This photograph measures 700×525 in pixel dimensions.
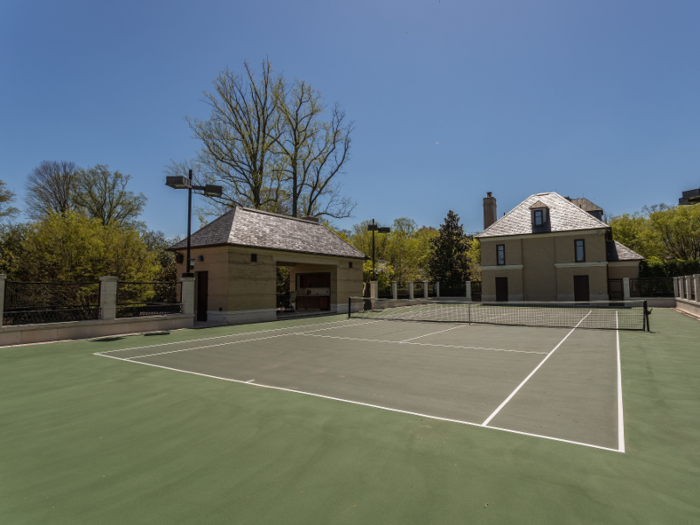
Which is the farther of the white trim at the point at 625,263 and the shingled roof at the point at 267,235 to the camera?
the white trim at the point at 625,263

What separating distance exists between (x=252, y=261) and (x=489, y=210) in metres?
36.4

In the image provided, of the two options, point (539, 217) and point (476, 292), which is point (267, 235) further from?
point (539, 217)

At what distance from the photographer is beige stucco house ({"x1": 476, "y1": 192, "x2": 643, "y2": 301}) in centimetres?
3300

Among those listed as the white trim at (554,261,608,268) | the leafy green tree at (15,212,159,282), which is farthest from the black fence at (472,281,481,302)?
the leafy green tree at (15,212,159,282)

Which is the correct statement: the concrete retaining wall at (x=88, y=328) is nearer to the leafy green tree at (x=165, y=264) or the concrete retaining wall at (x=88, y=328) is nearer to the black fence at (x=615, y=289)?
the leafy green tree at (x=165, y=264)

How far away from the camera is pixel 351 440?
Result: 4.74 meters

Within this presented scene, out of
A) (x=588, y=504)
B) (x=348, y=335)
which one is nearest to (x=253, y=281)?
(x=348, y=335)

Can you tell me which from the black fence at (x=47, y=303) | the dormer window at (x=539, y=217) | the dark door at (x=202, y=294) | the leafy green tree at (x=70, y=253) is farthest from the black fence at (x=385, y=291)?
the black fence at (x=47, y=303)

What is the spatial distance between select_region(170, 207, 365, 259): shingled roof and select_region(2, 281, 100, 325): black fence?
5.60 metres

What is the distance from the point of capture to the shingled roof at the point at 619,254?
34.2 m

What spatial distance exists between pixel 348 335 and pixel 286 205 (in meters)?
25.3

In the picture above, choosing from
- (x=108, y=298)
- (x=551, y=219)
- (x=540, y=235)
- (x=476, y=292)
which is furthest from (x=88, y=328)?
(x=551, y=219)

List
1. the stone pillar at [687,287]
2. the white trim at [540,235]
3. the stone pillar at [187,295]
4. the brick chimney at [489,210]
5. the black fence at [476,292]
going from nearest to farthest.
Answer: the stone pillar at [187,295]
the stone pillar at [687,287]
the white trim at [540,235]
the black fence at [476,292]
the brick chimney at [489,210]

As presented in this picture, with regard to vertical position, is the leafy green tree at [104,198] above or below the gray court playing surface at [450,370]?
above
